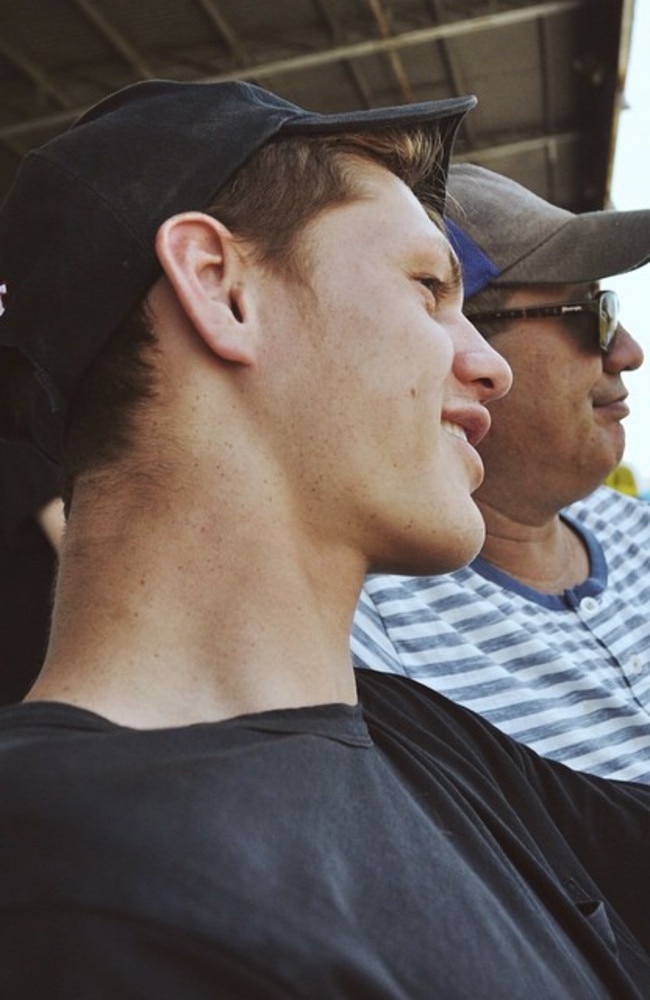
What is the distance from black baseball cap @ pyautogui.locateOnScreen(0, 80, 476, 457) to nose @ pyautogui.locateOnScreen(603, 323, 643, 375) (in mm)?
1208

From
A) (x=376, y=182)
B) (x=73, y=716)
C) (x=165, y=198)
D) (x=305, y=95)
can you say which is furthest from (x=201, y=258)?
(x=305, y=95)

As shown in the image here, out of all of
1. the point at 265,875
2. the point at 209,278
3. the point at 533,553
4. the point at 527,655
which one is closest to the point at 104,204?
the point at 209,278

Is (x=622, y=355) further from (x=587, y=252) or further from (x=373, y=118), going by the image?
(x=373, y=118)

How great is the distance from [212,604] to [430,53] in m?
9.80

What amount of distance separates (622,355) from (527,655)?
72 centimetres

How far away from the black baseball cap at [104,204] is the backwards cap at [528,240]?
105cm

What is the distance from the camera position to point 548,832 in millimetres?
1454

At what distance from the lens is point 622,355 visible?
2.51 metres

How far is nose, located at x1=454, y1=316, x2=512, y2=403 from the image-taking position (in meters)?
1.45

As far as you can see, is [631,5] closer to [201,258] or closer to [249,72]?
[249,72]

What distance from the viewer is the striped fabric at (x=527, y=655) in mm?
1963

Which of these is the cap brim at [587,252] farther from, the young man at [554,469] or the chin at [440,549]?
the chin at [440,549]

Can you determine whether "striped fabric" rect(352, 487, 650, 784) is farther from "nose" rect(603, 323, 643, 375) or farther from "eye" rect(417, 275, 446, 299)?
"eye" rect(417, 275, 446, 299)

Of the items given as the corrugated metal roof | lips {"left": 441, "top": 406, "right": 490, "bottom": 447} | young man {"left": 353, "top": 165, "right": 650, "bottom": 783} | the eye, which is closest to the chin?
lips {"left": 441, "top": 406, "right": 490, "bottom": 447}
